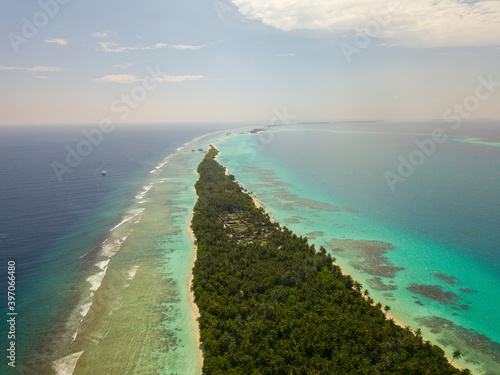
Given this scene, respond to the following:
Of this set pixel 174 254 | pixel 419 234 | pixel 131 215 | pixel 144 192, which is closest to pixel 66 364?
pixel 174 254

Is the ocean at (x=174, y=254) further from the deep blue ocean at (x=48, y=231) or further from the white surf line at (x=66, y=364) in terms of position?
the deep blue ocean at (x=48, y=231)

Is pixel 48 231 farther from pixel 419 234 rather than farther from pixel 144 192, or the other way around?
pixel 419 234

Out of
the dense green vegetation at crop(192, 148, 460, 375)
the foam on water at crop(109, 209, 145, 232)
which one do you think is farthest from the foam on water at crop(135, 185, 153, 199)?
the dense green vegetation at crop(192, 148, 460, 375)

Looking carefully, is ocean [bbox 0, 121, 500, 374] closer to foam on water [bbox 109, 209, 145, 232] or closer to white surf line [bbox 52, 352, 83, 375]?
white surf line [bbox 52, 352, 83, 375]

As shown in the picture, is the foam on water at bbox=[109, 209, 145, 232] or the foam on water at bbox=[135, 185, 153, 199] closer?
the foam on water at bbox=[109, 209, 145, 232]

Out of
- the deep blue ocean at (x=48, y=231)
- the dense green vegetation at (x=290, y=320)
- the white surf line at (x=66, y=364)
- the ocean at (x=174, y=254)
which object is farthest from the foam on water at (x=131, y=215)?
the white surf line at (x=66, y=364)

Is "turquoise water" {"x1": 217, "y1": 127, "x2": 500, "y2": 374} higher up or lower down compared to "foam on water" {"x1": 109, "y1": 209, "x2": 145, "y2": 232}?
higher up
